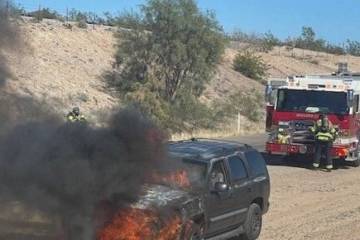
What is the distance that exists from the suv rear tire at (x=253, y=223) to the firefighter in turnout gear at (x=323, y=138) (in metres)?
10.5

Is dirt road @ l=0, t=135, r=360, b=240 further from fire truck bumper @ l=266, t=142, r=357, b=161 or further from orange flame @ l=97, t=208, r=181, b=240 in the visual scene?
orange flame @ l=97, t=208, r=181, b=240

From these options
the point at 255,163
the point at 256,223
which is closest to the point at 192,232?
the point at 256,223

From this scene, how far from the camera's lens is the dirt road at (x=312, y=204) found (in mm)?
12633

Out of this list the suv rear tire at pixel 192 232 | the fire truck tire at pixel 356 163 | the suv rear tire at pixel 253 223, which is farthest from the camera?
the fire truck tire at pixel 356 163

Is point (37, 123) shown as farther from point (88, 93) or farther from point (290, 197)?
point (88, 93)

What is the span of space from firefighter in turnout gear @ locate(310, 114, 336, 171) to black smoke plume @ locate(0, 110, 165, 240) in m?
14.3

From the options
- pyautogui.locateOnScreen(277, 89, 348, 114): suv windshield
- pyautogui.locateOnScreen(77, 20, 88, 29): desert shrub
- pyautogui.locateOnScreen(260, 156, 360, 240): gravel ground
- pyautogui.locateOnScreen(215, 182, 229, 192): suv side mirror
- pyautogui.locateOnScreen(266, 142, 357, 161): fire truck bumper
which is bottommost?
pyautogui.locateOnScreen(260, 156, 360, 240): gravel ground

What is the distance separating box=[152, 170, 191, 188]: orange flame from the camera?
8945 millimetres

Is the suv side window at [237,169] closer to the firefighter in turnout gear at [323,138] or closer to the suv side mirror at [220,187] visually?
the suv side mirror at [220,187]

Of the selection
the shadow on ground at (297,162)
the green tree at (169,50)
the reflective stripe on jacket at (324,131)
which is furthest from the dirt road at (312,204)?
the green tree at (169,50)

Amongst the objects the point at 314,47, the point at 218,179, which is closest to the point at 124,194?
the point at 218,179

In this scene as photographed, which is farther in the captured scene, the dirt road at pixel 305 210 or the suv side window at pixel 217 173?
the suv side window at pixel 217 173

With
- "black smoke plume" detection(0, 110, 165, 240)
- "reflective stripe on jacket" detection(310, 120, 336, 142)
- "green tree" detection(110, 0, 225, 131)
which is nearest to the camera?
"black smoke plume" detection(0, 110, 165, 240)

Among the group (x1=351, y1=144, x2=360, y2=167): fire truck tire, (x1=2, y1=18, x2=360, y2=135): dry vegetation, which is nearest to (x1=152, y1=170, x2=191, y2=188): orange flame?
(x1=351, y1=144, x2=360, y2=167): fire truck tire
